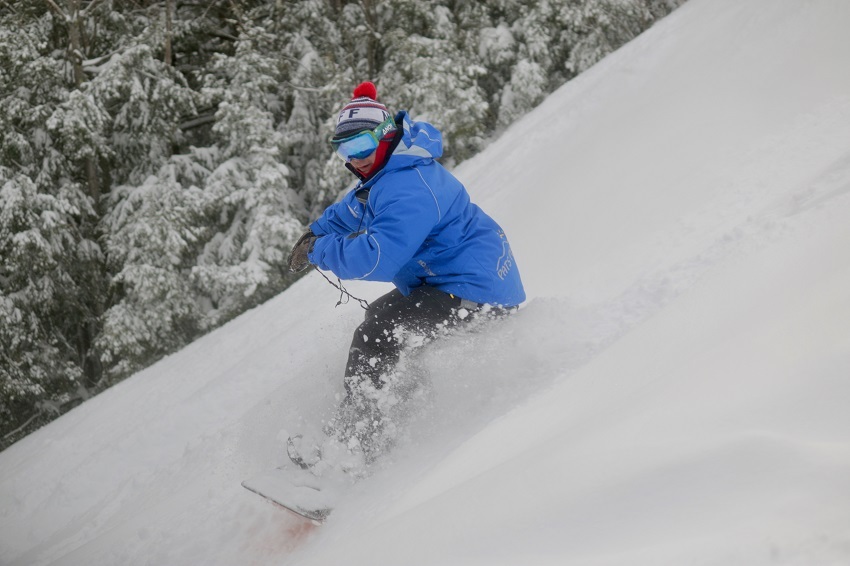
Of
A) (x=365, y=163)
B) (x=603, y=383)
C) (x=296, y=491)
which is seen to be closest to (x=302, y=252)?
(x=365, y=163)

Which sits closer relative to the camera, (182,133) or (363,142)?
(363,142)

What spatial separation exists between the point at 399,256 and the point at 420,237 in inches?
5.3

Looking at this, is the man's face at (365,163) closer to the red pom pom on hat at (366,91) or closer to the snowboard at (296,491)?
the red pom pom on hat at (366,91)

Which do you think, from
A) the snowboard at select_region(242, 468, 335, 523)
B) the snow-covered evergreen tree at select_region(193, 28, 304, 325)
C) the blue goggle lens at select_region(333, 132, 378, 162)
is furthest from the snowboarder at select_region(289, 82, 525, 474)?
the snow-covered evergreen tree at select_region(193, 28, 304, 325)

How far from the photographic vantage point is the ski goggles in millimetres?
3280

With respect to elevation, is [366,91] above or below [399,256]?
above

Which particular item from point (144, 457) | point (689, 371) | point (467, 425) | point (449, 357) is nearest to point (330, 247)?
point (449, 357)

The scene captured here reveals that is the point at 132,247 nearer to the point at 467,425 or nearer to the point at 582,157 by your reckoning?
the point at 582,157

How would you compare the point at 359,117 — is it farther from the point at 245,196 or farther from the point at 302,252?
the point at 245,196

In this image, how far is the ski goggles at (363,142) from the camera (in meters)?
3.28

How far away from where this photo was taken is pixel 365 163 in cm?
337

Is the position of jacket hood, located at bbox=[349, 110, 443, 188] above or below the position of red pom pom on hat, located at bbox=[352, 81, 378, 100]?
below

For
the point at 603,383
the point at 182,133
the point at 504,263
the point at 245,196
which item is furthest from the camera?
the point at 182,133

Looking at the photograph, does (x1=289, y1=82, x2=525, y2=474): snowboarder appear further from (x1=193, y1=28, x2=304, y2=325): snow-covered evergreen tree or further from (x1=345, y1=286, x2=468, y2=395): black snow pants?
(x1=193, y1=28, x2=304, y2=325): snow-covered evergreen tree
